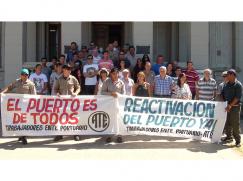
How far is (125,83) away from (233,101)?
256cm

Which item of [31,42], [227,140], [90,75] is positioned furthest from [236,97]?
[31,42]

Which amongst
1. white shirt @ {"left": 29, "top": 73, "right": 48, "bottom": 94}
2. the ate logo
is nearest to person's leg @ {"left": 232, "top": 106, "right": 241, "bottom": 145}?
the ate logo

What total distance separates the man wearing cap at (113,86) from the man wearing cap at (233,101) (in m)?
2.40

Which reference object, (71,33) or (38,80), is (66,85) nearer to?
(38,80)

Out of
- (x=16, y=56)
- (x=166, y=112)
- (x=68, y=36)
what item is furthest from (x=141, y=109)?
(x=16, y=56)

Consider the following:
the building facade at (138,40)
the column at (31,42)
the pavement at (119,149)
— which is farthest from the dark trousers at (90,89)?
the column at (31,42)

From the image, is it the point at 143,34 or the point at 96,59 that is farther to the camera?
the point at 143,34

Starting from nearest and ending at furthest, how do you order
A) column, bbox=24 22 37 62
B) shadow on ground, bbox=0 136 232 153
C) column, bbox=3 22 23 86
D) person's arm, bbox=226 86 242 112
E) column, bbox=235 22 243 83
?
shadow on ground, bbox=0 136 232 153 < person's arm, bbox=226 86 242 112 < column, bbox=3 22 23 86 < column, bbox=235 22 243 83 < column, bbox=24 22 37 62

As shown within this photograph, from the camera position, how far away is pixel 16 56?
48.8ft

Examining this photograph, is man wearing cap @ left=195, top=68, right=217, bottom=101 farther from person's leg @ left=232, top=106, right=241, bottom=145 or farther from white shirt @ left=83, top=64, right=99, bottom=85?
white shirt @ left=83, top=64, right=99, bottom=85

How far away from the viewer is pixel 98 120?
988cm

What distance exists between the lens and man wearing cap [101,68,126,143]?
32.7 feet

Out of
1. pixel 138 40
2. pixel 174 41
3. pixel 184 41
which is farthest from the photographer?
pixel 174 41

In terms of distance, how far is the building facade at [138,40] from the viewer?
48.1 feet
